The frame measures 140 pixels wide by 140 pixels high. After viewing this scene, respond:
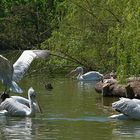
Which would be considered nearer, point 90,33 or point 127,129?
point 127,129

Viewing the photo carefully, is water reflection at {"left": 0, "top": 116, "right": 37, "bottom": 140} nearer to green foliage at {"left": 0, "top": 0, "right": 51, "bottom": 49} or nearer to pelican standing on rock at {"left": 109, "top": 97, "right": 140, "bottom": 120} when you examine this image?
pelican standing on rock at {"left": 109, "top": 97, "right": 140, "bottom": 120}

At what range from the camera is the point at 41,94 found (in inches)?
901

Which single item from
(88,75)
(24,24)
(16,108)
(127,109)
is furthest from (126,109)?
(24,24)

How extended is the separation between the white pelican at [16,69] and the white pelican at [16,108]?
501mm

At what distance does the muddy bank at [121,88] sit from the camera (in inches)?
829

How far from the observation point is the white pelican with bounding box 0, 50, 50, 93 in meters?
17.5

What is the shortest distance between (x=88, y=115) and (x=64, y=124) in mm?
1867

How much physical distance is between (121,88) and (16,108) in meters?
6.23

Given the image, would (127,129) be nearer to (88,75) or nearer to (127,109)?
(127,109)

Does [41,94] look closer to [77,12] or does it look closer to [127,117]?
[77,12]

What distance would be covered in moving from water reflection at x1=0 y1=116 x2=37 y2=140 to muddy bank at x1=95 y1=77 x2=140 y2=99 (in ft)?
17.5

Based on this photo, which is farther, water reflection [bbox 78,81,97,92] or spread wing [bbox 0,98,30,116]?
water reflection [bbox 78,81,97,92]

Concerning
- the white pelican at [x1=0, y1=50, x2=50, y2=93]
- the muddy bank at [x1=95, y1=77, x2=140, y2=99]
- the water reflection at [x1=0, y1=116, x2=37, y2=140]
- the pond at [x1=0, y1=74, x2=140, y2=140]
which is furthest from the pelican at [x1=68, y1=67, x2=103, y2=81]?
the water reflection at [x1=0, y1=116, x2=37, y2=140]

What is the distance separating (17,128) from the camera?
14.6 meters
